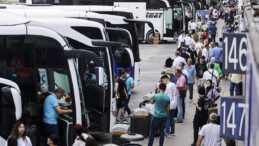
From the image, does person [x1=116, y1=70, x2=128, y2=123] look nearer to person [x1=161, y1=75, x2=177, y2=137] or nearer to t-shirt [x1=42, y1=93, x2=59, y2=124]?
person [x1=161, y1=75, x2=177, y2=137]

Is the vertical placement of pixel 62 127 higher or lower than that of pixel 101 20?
lower

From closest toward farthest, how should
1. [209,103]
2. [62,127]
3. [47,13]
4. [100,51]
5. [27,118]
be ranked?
1. [27,118]
2. [62,127]
3. [209,103]
4. [100,51]
5. [47,13]

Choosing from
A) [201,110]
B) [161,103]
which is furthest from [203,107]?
[161,103]

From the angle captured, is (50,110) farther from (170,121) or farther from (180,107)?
(180,107)

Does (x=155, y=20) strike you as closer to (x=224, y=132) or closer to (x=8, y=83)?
(x=8, y=83)

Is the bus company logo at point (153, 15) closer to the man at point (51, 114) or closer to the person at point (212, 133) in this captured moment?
the man at point (51, 114)

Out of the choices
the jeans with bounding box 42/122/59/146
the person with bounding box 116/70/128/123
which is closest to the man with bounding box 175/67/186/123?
the person with bounding box 116/70/128/123

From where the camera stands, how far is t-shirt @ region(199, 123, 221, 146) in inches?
437

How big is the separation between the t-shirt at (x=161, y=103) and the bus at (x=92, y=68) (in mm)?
1820

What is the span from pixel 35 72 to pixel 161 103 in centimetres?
321

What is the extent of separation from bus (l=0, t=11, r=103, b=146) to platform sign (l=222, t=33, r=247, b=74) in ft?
15.3

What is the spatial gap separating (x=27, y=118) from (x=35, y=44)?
157 cm

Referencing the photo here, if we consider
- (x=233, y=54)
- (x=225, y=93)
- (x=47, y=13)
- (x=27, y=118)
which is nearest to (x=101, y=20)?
(x=47, y=13)

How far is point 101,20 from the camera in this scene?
19594 millimetres
